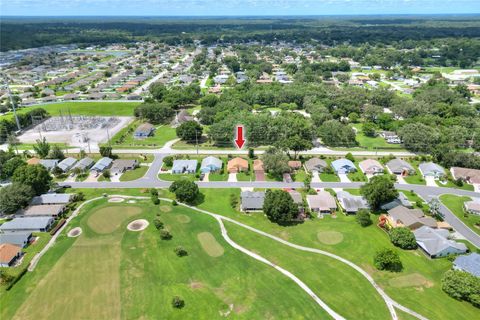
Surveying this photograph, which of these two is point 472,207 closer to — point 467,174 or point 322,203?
point 467,174

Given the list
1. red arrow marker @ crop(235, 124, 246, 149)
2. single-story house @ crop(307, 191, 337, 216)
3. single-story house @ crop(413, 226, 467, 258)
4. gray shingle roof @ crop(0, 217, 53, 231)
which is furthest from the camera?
red arrow marker @ crop(235, 124, 246, 149)

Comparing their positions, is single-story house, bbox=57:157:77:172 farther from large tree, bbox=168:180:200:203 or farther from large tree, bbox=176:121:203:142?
large tree, bbox=168:180:200:203

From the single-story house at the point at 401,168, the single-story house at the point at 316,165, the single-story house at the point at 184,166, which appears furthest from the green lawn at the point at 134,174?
the single-story house at the point at 401,168

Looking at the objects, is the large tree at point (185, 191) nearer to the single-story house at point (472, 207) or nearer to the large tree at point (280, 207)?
the large tree at point (280, 207)

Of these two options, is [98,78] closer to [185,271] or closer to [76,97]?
[76,97]

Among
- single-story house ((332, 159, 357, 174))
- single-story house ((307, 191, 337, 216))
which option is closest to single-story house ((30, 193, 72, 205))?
single-story house ((307, 191, 337, 216))

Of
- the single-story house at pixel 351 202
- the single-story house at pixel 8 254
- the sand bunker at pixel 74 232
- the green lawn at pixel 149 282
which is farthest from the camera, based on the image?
the single-story house at pixel 351 202

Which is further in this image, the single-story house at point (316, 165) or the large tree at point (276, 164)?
the single-story house at point (316, 165)
